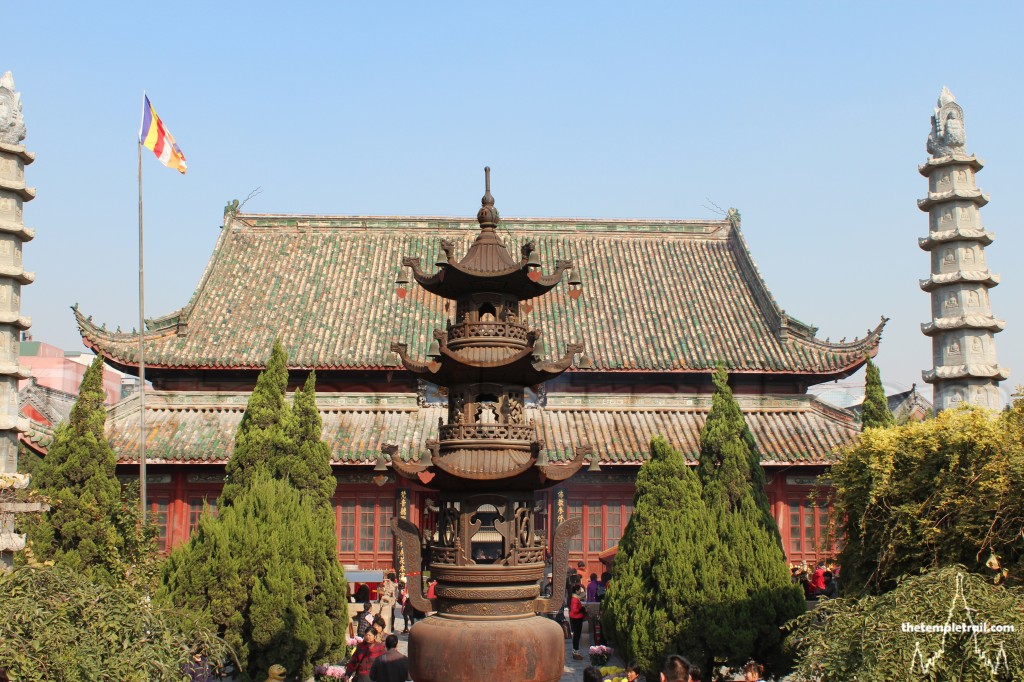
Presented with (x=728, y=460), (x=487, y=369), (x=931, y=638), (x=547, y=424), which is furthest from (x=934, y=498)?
(x=547, y=424)

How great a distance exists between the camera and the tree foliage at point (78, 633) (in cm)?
929

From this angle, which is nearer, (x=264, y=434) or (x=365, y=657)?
(x=365, y=657)

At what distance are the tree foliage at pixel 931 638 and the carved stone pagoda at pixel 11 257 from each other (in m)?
19.2

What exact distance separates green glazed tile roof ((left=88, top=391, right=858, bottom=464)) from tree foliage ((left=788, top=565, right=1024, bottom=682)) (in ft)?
54.2

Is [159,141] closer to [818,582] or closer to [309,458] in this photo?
[309,458]

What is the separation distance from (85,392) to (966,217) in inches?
814

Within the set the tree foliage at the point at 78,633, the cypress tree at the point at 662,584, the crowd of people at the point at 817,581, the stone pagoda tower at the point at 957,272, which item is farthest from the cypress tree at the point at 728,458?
the tree foliage at the point at 78,633

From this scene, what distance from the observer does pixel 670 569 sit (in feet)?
54.5

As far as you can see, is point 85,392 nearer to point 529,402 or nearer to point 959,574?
point 529,402

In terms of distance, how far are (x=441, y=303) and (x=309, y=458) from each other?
443 inches

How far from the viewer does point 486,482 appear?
11.6 m

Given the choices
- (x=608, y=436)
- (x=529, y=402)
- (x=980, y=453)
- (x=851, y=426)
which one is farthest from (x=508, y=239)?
(x=980, y=453)

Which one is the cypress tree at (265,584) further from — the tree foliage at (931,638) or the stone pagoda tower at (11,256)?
the tree foliage at (931,638)

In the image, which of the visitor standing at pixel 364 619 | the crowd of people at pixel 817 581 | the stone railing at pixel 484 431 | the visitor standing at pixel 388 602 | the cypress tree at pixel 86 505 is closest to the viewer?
the stone railing at pixel 484 431
